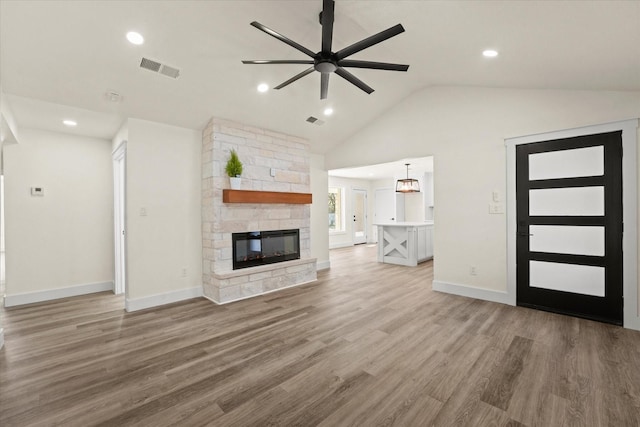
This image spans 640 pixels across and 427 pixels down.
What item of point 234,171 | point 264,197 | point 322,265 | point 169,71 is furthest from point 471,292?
point 169,71

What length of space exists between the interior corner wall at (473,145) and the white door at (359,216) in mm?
5746

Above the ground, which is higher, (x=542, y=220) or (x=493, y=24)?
(x=493, y=24)

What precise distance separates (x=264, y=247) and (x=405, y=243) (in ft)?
11.2

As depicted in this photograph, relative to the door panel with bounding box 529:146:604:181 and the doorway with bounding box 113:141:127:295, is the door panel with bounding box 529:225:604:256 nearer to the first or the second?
the door panel with bounding box 529:146:604:181

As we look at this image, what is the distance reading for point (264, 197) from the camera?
461cm

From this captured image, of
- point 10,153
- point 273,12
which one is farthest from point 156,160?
point 273,12

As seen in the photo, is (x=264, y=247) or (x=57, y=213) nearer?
(x=57, y=213)

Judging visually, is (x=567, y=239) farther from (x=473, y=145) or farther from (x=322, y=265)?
(x=322, y=265)

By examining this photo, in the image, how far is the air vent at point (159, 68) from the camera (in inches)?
121

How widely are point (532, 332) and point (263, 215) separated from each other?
3.79 meters

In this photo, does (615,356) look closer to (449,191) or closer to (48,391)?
(449,191)

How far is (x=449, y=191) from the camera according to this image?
4.42m

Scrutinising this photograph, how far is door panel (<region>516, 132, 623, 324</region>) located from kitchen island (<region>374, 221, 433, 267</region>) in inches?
110

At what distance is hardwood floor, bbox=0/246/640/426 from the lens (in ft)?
6.12
